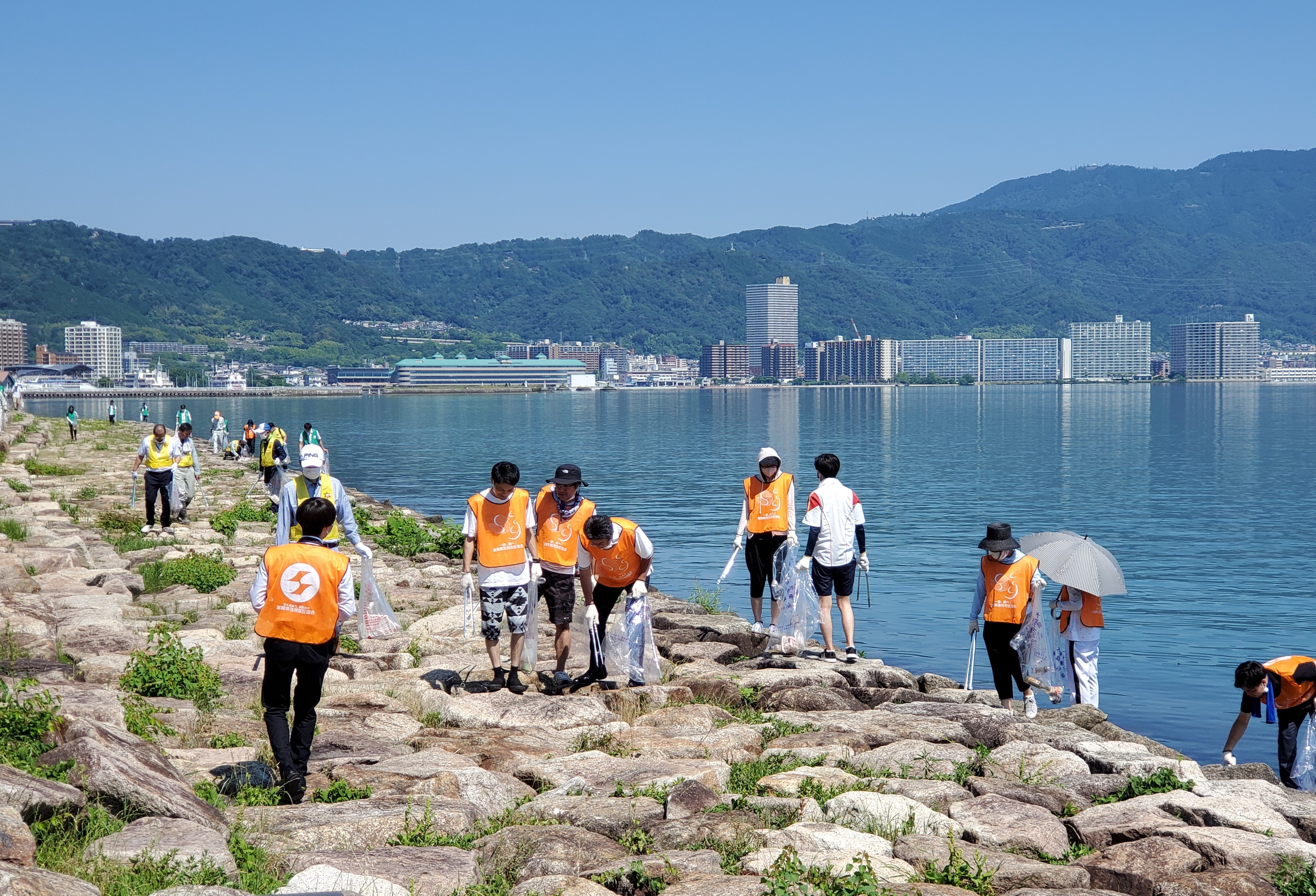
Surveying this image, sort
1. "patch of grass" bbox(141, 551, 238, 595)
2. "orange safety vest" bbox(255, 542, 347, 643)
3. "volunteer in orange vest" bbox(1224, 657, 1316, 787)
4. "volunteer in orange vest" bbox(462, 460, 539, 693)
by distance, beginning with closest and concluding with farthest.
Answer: "orange safety vest" bbox(255, 542, 347, 643) < "volunteer in orange vest" bbox(1224, 657, 1316, 787) < "volunteer in orange vest" bbox(462, 460, 539, 693) < "patch of grass" bbox(141, 551, 238, 595)

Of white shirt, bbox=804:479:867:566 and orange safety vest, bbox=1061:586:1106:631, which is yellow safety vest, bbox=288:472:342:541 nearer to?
white shirt, bbox=804:479:867:566

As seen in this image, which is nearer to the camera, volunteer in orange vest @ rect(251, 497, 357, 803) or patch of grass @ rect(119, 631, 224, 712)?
volunteer in orange vest @ rect(251, 497, 357, 803)

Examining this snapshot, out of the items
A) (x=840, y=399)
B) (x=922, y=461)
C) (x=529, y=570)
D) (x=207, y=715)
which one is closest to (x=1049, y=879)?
(x=529, y=570)

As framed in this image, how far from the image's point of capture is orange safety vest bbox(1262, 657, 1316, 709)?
884 centimetres

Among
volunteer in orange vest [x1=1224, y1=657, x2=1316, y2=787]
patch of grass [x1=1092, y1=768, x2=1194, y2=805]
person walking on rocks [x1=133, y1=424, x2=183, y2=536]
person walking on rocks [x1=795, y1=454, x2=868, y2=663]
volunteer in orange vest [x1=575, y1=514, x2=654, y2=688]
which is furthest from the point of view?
person walking on rocks [x1=133, y1=424, x2=183, y2=536]

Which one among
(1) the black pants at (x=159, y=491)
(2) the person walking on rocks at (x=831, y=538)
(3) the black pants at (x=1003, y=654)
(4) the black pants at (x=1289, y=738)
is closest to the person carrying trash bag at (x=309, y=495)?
(2) the person walking on rocks at (x=831, y=538)

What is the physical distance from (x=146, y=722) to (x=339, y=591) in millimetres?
1999

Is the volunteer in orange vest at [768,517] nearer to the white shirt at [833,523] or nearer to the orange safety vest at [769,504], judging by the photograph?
the orange safety vest at [769,504]

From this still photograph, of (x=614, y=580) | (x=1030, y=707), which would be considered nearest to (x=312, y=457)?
(x=614, y=580)

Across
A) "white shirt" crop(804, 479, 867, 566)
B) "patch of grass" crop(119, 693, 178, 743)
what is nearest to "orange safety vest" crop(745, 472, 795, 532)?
"white shirt" crop(804, 479, 867, 566)

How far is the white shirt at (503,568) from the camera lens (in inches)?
378

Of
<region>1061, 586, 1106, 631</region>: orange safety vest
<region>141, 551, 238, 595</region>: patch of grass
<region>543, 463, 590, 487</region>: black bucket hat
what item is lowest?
<region>141, 551, 238, 595</region>: patch of grass

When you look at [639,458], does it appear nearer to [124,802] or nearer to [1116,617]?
[1116,617]

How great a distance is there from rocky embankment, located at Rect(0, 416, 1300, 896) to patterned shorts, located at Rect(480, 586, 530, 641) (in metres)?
0.58
